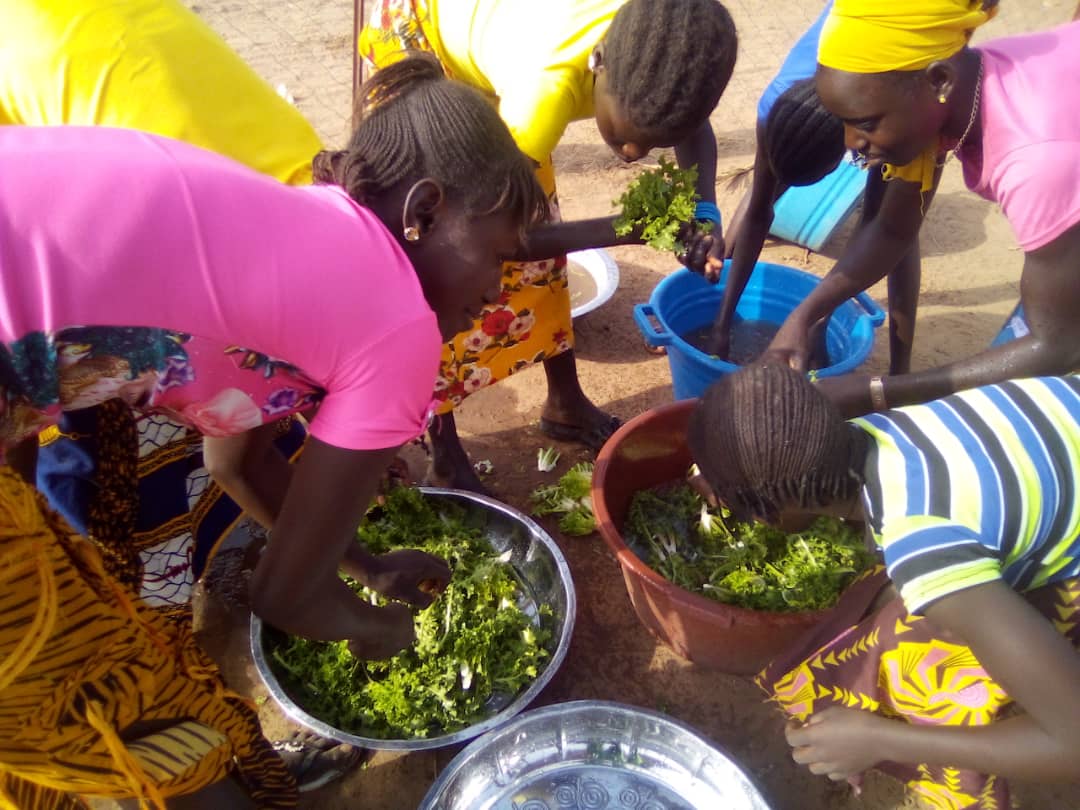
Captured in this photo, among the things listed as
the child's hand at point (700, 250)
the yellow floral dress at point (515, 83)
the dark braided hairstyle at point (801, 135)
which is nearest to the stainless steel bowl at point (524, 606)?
the yellow floral dress at point (515, 83)

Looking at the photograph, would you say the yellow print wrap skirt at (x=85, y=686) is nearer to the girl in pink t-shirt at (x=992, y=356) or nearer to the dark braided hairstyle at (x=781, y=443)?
the dark braided hairstyle at (x=781, y=443)

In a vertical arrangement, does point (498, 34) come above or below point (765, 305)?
above

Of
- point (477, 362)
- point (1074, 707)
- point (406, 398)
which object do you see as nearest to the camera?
point (406, 398)

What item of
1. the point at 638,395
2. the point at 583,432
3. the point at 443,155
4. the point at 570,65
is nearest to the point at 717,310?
the point at 638,395

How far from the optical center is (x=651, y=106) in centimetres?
206

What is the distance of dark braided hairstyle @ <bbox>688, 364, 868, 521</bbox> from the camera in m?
1.65

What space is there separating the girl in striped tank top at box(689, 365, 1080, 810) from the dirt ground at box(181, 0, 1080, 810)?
18.9 inches

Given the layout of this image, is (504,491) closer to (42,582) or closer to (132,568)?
(132,568)

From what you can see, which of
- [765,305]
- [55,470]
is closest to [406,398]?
[55,470]

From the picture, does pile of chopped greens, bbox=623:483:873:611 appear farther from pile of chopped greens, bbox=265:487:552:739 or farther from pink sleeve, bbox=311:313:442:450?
pink sleeve, bbox=311:313:442:450

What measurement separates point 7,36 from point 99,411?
85cm

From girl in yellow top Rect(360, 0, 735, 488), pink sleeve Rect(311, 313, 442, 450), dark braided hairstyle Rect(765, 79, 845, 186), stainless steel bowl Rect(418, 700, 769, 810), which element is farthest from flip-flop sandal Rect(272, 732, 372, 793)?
dark braided hairstyle Rect(765, 79, 845, 186)

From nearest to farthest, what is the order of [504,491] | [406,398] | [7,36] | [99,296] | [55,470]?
[99,296], [406,398], [7,36], [55,470], [504,491]

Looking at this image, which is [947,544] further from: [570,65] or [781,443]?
[570,65]
